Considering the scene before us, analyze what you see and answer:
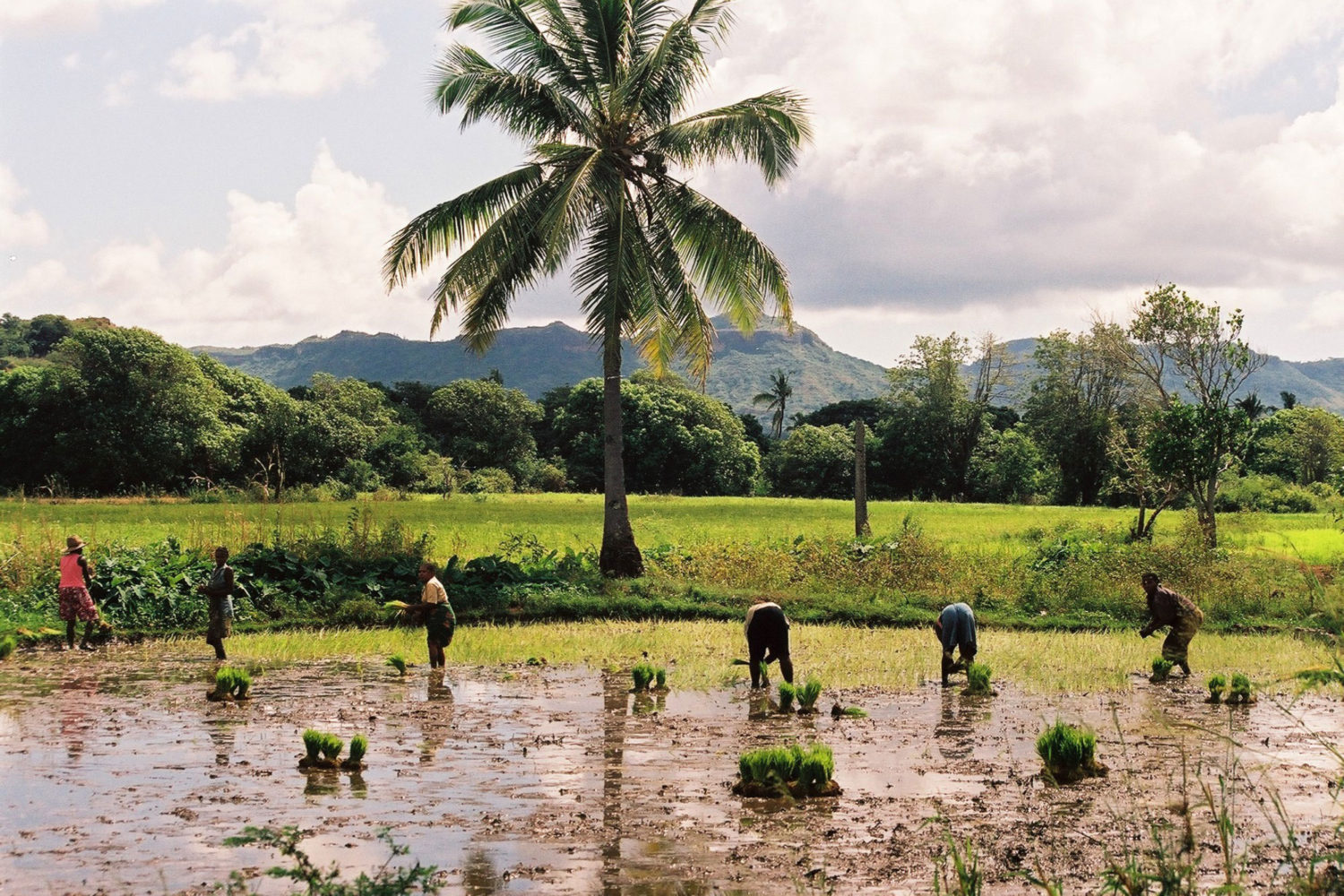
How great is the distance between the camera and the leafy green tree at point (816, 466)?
79750 millimetres

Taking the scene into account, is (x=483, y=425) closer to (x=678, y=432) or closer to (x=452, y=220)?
(x=678, y=432)

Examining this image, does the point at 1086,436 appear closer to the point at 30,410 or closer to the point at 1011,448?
the point at 1011,448

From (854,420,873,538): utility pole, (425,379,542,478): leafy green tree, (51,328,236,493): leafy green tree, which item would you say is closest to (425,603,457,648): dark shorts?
(854,420,873,538): utility pole

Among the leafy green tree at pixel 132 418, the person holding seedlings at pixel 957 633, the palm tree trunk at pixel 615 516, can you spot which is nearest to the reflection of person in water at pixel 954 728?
the person holding seedlings at pixel 957 633

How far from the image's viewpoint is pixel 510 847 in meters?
7.92

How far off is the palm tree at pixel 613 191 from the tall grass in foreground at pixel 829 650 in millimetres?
5265

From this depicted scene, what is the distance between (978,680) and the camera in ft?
46.7

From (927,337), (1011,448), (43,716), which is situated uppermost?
(927,337)

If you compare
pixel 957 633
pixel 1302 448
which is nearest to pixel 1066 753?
pixel 957 633

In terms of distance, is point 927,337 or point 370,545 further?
point 927,337

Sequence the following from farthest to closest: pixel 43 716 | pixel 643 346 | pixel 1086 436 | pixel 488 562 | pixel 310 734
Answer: pixel 1086 436
pixel 643 346
pixel 488 562
pixel 43 716
pixel 310 734

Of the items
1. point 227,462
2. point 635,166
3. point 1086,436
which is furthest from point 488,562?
point 1086,436

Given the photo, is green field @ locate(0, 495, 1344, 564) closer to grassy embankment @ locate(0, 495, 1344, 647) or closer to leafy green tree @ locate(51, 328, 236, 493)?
grassy embankment @ locate(0, 495, 1344, 647)

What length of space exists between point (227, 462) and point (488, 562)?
40194 mm
